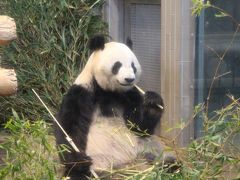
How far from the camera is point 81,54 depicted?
27.6 ft

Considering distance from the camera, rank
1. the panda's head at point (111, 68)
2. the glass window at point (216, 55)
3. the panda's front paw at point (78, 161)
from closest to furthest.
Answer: the panda's front paw at point (78, 161)
the panda's head at point (111, 68)
the glass window at point (216, 55)

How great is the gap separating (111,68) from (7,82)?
2.59 feet

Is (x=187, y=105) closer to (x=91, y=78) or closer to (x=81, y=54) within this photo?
(x=91, y=78)

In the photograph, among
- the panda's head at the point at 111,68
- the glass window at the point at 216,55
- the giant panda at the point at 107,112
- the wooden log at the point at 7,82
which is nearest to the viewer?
the giant panda at the point at 107,112

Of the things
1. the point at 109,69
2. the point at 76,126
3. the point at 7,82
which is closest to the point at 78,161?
the point at 76,126

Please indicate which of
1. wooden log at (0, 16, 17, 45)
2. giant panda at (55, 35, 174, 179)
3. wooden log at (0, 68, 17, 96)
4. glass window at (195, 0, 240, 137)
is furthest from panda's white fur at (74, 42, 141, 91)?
glass window at (195, 0, 240, 137)

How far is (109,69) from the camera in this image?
5.35 metres

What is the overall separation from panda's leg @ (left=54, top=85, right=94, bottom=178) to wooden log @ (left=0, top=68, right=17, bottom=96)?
0.48m

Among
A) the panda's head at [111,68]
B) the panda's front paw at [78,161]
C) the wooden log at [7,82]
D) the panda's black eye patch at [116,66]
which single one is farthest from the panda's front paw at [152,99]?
the wooden log at [7,82]

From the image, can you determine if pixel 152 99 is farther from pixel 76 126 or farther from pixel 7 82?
pixel 7 82

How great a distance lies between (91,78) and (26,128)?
116 centimetres

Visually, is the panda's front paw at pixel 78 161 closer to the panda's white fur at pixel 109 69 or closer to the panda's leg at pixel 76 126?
the panda's leg at pixel 76 126

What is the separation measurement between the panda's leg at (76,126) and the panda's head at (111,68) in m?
0.14

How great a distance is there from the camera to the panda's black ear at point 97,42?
5.39 m
